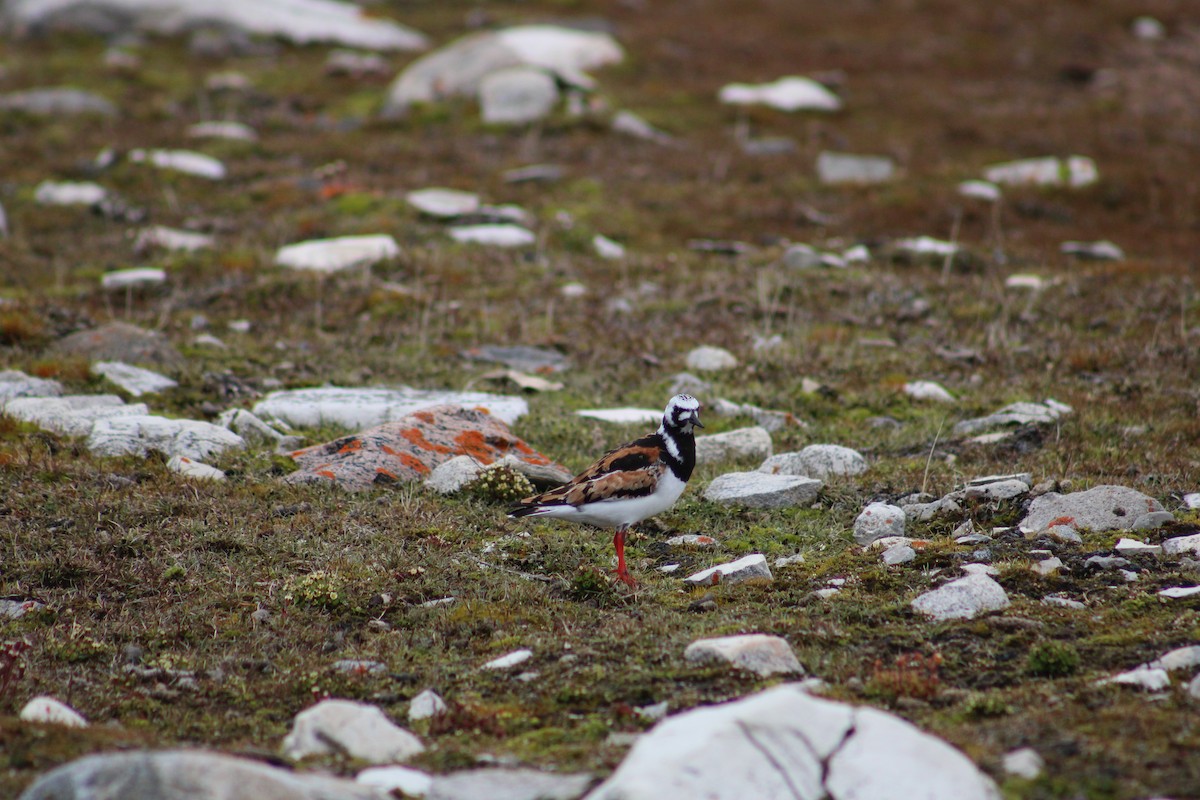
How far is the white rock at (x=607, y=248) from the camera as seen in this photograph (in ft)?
73.0

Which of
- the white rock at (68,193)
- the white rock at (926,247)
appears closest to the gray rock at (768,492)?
the white rock at (926,247)

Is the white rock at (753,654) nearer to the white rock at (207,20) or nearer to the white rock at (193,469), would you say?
the white rock at (193,469)

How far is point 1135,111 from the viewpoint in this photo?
1339 inches

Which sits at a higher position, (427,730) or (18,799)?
(18,799)

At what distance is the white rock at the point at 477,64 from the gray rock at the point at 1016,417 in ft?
72.3

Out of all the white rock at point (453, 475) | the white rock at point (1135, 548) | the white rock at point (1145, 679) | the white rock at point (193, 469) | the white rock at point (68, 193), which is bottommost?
the white rock at point (68, 193)

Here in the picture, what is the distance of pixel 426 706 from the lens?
673cm

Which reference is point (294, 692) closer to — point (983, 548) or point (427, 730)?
point (427, 730)

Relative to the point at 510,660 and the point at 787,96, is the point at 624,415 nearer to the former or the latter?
the point at 510,660

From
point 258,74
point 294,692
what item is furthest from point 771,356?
point 258,74

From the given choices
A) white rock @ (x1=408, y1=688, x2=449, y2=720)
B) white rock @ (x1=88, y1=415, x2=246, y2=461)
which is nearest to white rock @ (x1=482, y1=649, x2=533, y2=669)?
white rock @ (x1=408, y1=688, x2=449, y2=720)

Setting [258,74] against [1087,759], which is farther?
[258,74]

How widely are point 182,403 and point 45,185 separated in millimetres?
14890

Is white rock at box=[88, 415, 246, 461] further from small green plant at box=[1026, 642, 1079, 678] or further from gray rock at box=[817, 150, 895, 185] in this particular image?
gray rock at box=[817, 150, 895, 185]
